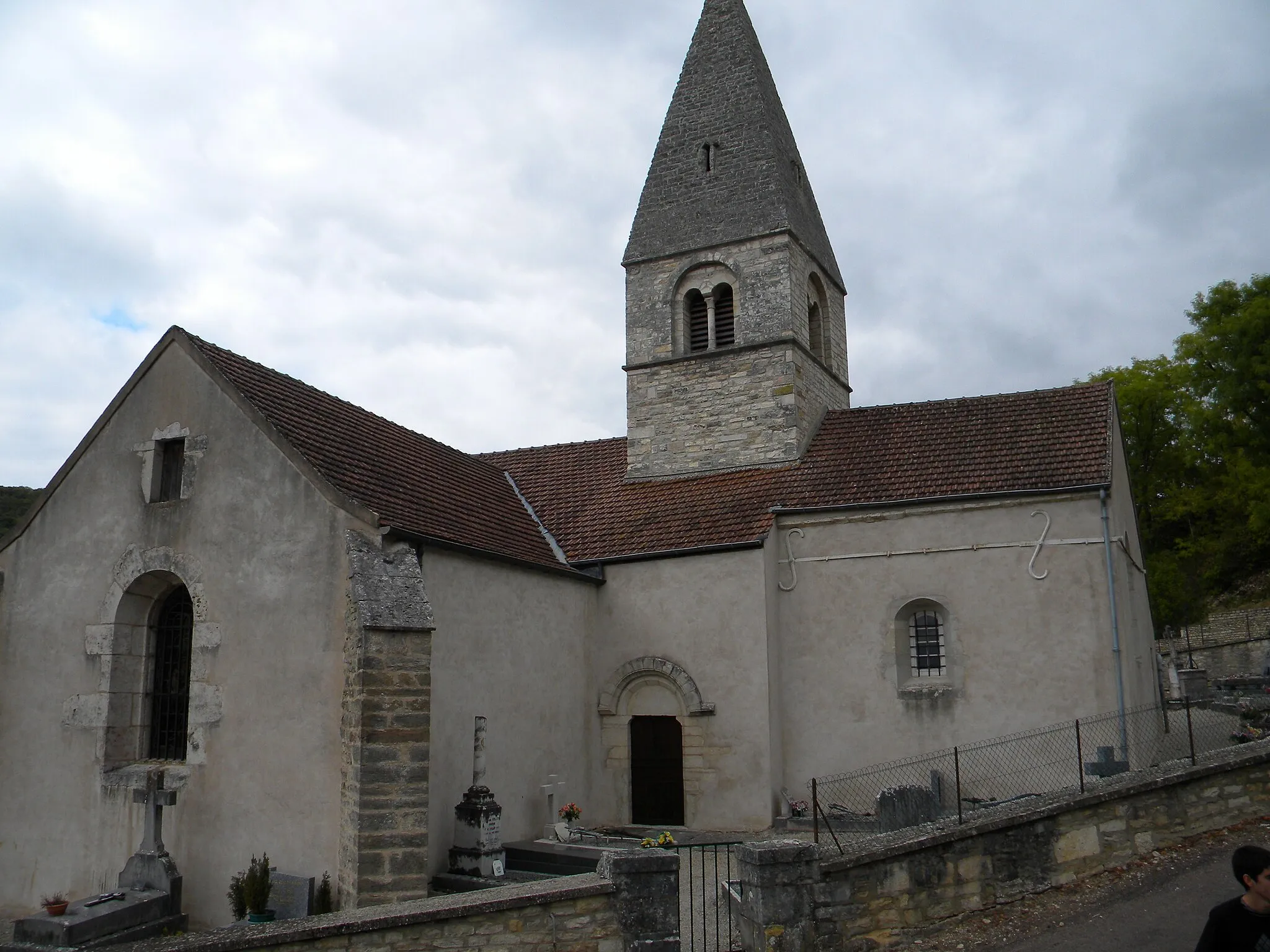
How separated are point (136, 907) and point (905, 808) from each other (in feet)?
32.1

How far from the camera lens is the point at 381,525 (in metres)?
12.8

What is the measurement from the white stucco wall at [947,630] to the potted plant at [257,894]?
8.50 m

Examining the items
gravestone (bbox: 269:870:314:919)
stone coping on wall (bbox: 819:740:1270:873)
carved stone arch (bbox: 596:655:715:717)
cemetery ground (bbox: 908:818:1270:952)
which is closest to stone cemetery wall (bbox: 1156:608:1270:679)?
carved stone arch (bbox: 596:655:715:717)

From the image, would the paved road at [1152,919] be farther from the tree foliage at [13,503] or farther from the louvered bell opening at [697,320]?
the tree foliage at [13,503]

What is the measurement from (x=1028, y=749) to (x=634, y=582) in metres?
6.93

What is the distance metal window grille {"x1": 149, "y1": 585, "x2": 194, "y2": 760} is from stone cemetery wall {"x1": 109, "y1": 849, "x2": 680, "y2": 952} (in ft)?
20.1

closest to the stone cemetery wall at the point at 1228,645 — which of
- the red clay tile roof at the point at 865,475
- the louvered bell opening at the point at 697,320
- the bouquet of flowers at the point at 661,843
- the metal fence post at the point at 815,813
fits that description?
the red clay tile roof at the point at 865,475

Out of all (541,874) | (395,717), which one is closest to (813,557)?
(541,874)

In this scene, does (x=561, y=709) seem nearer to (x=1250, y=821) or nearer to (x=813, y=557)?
(x=813, y=557)

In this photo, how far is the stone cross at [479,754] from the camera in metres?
13.6

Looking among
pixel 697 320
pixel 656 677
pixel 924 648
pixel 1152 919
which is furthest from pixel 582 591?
pixel 1152 919

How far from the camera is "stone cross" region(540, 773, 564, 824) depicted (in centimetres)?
1577

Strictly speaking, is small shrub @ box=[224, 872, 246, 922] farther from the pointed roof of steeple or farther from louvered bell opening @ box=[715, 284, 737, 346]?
the pointed roof of steeple

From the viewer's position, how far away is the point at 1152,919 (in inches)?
329
